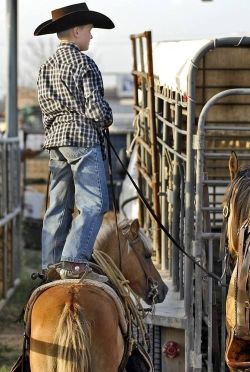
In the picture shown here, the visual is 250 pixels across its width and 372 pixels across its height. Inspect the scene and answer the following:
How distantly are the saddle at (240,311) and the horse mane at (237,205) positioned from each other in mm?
184

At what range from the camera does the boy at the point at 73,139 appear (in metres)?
5.85

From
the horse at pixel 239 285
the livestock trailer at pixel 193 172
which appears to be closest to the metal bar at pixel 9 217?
the livestock trailer at pixel 193 172

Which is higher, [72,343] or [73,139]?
[73,139]

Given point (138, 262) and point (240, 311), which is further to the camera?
point (138, 262)

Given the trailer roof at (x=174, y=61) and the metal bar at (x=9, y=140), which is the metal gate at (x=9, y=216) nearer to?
the metal bar at (x=9, y=140)

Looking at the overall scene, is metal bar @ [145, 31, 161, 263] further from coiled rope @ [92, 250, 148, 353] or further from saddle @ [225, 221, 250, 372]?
saddle @ [225, 221, 250, 372]

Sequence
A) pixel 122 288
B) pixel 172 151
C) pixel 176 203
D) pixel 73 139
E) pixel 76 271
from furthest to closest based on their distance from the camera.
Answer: pixel 176 203, pixel 172 151, pixel 122 288, pixel 73 139, pixel 76 271

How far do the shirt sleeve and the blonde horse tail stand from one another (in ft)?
4.24

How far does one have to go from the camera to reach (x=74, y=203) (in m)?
6.18

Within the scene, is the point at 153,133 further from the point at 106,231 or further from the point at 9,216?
the point at 9,216

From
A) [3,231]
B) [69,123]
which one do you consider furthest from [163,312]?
[3,231]

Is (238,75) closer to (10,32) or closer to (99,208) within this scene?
(99,208)

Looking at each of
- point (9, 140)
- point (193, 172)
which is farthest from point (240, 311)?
point (9, 140)

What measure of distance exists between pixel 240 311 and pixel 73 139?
57.2 inches
